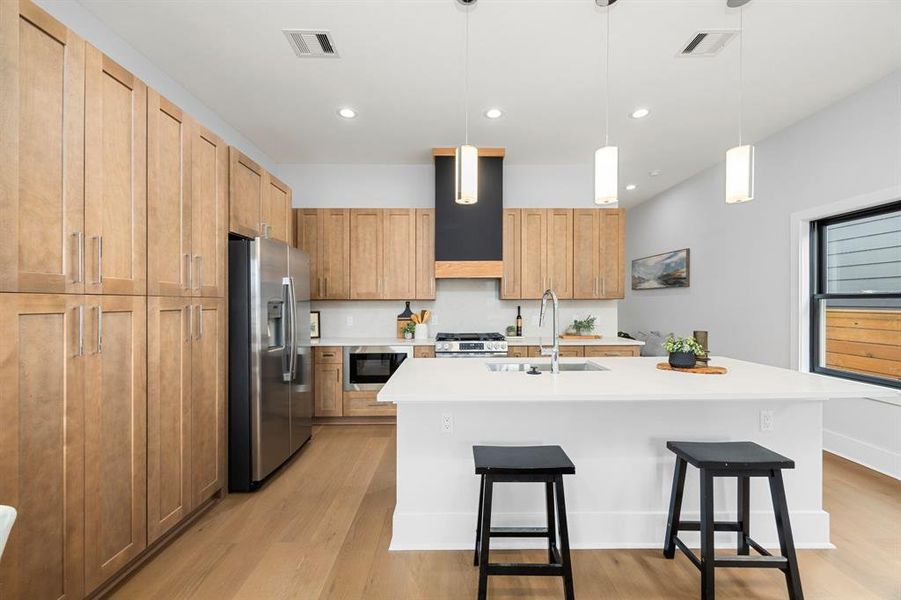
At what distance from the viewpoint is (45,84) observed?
1.49 meters

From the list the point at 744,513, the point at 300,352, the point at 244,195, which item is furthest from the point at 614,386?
the point at 244,195

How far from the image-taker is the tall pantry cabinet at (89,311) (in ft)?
4.57

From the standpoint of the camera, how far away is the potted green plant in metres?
2.30

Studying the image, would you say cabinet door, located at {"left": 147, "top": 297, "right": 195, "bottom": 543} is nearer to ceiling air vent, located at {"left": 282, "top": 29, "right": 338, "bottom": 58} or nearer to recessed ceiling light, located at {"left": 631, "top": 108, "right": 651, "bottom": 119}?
ceiling air vent, located at {"left": 282, "top": 29, "right": 338, "bottom": 58}

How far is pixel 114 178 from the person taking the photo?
1.80m

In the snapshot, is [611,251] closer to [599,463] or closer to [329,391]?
[599,463]

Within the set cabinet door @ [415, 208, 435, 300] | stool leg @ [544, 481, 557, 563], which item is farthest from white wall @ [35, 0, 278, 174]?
stool leg @ [544, 481, 557, 563]

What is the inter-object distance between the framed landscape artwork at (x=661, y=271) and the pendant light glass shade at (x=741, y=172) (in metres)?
3.93

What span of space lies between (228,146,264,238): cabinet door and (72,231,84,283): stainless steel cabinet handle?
115 cm

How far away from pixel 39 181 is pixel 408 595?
83.4 inches

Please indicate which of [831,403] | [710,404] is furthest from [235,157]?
[831,403]

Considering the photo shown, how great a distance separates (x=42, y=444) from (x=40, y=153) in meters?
1.01

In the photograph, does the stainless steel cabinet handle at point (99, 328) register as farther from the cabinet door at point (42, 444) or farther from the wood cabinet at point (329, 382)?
the wood cabinet at point (329, 382)

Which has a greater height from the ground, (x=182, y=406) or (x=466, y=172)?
(x=466, y=172)
